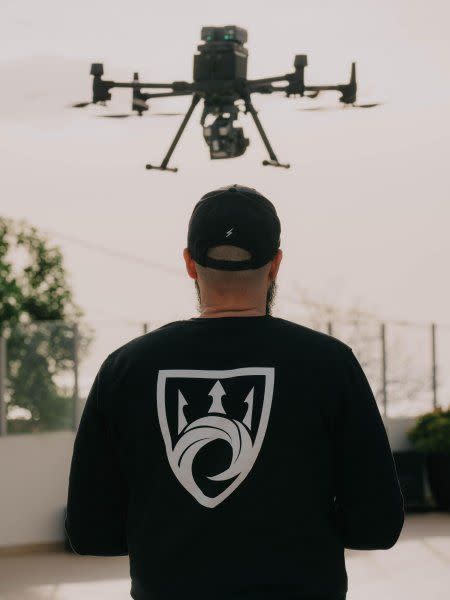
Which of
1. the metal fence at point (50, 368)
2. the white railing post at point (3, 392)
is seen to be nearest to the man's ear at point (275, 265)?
the metal fence at point (50, 368)

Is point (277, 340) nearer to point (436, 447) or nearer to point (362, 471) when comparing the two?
point (362, 471)

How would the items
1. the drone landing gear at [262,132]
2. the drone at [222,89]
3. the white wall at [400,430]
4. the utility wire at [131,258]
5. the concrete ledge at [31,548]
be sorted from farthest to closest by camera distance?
the utility wire at [131,258], the white wall at [400,430], the concrete ledge at [31,548], the drone landing gear at [262,132], the drone at [222,89]

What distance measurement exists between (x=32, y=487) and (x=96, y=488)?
334 inches

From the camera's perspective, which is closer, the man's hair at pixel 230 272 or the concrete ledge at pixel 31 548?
the man's hair at pixel 230 272

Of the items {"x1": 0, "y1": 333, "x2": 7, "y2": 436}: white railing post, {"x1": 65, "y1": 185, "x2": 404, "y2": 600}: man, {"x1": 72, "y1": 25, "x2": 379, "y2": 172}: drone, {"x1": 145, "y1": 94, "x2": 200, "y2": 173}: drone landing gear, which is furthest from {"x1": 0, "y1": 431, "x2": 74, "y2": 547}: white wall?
{"x1": 65, "y1": 185, "x2": 404, "y2": 600}: man

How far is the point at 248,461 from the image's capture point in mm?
1936

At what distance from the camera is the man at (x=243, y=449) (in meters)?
1.94

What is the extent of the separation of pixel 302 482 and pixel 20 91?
56.1ft

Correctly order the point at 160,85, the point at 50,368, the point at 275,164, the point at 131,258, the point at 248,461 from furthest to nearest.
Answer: the point at 131,258, the point at 50,368, the point at 160,85, the point at 275,164, the point at 248,461

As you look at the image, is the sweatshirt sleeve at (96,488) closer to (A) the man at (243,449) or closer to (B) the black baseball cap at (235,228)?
(A) the man at (243,449)

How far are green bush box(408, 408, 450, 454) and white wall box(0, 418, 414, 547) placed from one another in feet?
11.7

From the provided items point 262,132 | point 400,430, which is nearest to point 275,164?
point 262,132

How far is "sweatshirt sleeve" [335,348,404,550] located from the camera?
1.95 metres

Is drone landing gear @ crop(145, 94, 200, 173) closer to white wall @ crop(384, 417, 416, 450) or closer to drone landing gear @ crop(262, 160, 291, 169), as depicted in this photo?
drone landing gear @ crop(262, 160, 291, 169)
